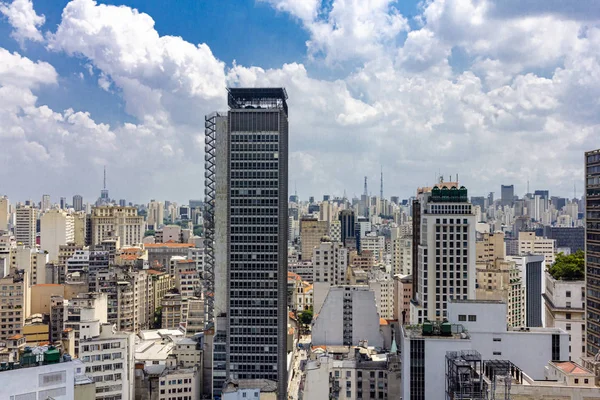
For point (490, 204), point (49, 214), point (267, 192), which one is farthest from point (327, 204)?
point (267, 192)

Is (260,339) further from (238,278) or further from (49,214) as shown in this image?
(49,214)

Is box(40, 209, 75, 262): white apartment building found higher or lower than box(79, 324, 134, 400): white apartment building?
higher

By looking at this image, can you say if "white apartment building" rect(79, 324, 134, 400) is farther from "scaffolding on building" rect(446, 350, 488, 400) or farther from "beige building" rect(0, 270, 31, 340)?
"beige building" rect(0, 270, 31, 340)

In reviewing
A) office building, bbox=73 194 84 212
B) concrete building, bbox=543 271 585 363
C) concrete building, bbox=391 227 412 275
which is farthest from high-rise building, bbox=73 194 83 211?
concrete building, bbox=543 271 585 363

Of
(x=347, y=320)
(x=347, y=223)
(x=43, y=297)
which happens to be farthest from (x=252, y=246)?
(x=347, y=223)

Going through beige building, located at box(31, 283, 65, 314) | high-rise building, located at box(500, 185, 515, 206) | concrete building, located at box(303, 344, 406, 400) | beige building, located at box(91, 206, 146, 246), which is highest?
high-rise building, located at box(500, 185, 515, 206)

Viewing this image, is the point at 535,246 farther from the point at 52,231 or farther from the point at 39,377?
the point at 39,377

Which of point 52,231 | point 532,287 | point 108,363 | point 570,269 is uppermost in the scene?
A: point 52,231
